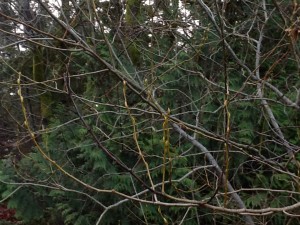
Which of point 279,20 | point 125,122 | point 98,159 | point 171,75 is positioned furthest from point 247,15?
point 98,159

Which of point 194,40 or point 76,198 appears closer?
point 194,40

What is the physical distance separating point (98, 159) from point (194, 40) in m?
2.04

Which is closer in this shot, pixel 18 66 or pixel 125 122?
pixel 125 122

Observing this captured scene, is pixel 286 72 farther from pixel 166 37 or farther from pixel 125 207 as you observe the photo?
pixel 125 207

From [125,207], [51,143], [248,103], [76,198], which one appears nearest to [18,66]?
[51,143]

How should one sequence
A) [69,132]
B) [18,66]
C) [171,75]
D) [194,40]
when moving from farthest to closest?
1. [18,66]
2. [69,132]
3. [171,75]
4. [194,40]

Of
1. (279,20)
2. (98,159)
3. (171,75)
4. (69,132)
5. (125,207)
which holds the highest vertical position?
(279,20)

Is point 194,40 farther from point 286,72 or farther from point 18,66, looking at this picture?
point 18,66

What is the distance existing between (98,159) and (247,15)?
115 inches

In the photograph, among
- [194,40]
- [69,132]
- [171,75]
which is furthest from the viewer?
[69,132]

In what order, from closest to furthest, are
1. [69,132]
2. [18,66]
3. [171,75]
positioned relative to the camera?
[171,75], [69,132], [18,66]

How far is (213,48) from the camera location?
220 inches

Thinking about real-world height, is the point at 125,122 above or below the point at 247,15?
below

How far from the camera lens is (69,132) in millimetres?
6699
